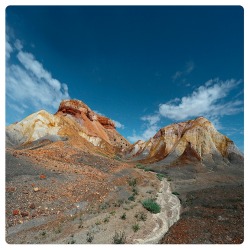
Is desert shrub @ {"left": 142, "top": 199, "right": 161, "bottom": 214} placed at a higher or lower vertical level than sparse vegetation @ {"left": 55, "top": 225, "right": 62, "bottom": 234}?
lower

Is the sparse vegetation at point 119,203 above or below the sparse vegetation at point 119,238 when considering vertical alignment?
above

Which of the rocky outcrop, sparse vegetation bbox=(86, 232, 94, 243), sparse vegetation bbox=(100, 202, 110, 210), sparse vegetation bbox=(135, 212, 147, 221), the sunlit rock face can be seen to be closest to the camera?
sparse vegetation bbox=(86, 232, 94, 243)

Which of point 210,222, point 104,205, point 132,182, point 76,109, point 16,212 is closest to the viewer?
point 16,212

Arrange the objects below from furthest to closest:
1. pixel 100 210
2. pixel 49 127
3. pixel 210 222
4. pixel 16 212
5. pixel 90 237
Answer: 1. pixel 49 127
2. pixel 100 210
3. pixel 210 222
4. pixel 16 212
5. pixel 90 237

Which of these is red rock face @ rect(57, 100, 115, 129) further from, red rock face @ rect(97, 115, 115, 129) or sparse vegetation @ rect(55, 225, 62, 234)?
sparse vegetation @ rect(55, 225, 62, 234)

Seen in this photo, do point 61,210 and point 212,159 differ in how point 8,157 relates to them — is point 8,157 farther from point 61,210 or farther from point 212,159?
point 212,159

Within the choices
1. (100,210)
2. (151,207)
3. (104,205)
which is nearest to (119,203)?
(104,205)

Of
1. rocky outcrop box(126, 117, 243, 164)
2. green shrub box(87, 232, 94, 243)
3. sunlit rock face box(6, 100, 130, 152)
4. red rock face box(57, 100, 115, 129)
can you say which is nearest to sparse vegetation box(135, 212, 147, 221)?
green shrub box(87, 232, 94, 243)

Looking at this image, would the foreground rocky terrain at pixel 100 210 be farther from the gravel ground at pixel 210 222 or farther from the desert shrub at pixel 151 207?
the desert shrub at pixel 151 207

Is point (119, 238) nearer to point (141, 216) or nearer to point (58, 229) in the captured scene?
point (58, 229)

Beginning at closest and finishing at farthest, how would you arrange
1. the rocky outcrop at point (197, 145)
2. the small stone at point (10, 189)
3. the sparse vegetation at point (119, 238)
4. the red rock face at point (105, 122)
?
the sparse vegetation at point (119, 238), the small stone at point (10, 189), the rocky outcrop at point (197, 145), the red rock face at point (105, 122)

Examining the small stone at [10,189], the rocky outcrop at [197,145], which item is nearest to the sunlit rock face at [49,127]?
the rocky outcrop at [197,145]
